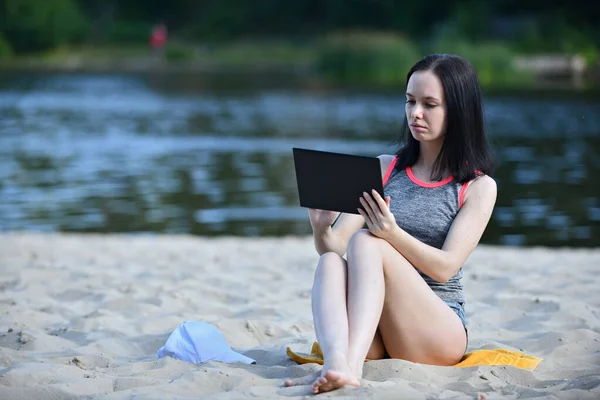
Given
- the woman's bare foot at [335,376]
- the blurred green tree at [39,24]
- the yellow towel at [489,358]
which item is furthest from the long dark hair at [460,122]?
the blurred green tree at [39,24]

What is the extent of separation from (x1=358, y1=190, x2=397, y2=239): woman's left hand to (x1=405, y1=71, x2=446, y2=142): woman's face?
1.16ft

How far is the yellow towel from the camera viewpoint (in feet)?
11.2

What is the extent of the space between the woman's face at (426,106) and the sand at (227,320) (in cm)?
82

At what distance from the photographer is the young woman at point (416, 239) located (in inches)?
123

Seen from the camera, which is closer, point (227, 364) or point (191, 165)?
point (227, 364)

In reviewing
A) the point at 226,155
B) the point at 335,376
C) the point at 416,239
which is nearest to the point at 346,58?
the point at 226,155

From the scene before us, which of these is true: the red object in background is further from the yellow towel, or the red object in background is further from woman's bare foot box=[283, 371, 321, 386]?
woman's bare foot box=[283, 371, 321, 386]

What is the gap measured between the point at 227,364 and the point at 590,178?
9.85 m

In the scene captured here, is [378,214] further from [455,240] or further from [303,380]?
[303,380]

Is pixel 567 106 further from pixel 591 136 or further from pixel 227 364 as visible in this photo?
pixel 227 364

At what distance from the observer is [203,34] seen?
56375 mm

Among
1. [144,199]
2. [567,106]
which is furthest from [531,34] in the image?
[144,199]

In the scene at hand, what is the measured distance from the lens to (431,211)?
133 inches

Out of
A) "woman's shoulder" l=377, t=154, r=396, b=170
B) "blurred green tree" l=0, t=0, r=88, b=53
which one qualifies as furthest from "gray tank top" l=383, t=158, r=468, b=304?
"blurred green tree" l=0, t=0, r=88, b=53
